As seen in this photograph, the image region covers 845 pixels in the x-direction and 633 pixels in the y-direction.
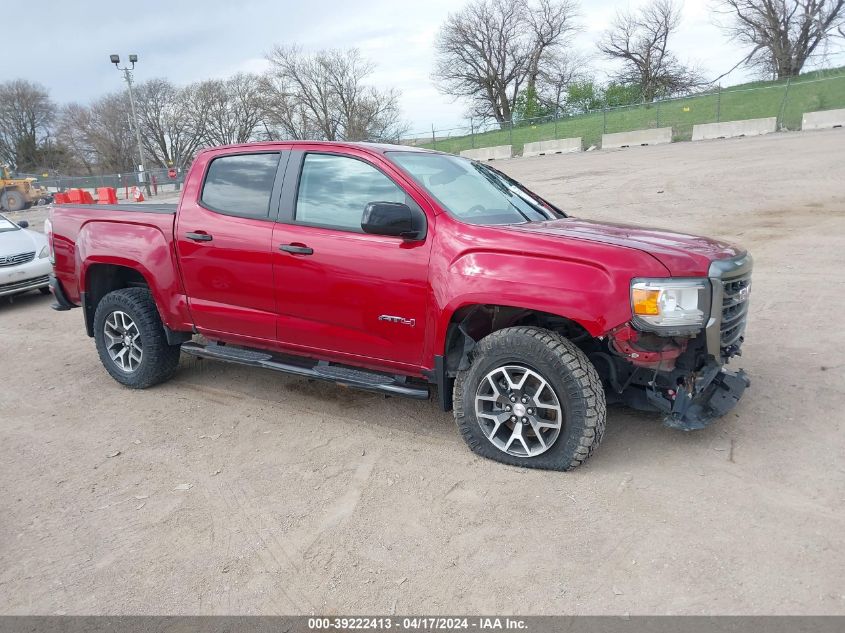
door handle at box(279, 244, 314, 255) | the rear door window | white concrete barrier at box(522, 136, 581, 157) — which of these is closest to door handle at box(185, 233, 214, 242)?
the rear door window

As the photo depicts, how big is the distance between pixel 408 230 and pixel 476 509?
1.60 metres

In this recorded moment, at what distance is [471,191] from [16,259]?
7895 millimetres

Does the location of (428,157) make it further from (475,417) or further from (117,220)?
(117,220)

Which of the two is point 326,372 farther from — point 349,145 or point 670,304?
point 670,304

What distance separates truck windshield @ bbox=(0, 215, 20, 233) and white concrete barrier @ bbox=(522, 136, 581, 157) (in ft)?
81.8

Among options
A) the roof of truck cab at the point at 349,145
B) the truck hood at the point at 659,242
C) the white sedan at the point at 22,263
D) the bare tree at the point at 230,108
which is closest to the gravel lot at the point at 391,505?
the truck hood at the point at 659,242

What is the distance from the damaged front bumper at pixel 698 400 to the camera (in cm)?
355

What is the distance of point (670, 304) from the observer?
3244 mm

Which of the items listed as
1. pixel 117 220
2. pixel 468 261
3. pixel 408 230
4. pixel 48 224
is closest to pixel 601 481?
pixel 468 261

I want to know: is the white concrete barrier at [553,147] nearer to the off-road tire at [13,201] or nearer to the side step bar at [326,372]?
the off-road tire at [13,201]

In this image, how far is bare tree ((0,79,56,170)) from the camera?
2350 inches

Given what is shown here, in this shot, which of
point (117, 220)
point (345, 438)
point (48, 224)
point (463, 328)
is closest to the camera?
point (463, 328)

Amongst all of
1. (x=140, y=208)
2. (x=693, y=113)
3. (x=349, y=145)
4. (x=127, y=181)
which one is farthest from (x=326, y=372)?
(x=127, y=181)

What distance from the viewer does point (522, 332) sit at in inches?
142
